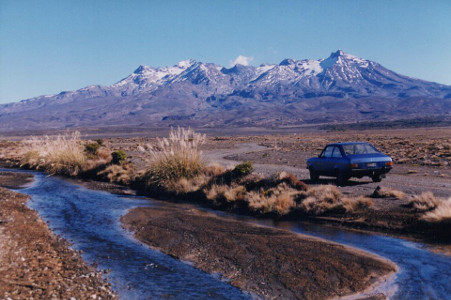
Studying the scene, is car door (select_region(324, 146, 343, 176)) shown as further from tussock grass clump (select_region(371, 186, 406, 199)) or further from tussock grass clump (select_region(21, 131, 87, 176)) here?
tussock grass clump (select_region(21, 131, 87, 176))

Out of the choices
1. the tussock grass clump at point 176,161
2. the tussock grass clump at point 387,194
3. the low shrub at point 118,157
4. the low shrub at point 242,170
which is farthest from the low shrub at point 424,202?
the low shrub at point 118,157

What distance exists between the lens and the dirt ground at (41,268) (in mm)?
7758

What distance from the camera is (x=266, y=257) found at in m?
10.1

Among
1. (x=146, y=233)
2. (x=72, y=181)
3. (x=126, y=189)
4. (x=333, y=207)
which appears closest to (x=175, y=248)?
(x=146, y=233)

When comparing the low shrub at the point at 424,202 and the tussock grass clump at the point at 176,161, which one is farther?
the tussock grass clump at the point at 176,161

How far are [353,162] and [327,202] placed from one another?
3.06 m

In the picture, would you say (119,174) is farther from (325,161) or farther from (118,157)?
(325,161)

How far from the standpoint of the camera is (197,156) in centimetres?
2044

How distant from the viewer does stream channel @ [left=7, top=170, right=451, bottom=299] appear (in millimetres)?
8148

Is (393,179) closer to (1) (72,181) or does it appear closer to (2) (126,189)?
(2) (126,189)

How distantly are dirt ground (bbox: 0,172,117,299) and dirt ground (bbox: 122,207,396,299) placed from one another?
227cm

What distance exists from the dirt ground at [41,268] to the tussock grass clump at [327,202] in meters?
7.54

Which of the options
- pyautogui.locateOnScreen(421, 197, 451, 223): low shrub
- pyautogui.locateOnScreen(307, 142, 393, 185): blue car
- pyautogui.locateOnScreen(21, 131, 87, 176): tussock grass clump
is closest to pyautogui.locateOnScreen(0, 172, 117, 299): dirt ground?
pyautogui.locateOnScreen(421, 197, 451, 223): low shrub

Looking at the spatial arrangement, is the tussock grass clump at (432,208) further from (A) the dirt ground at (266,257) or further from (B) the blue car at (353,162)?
(B) the blue car at (353,162)
